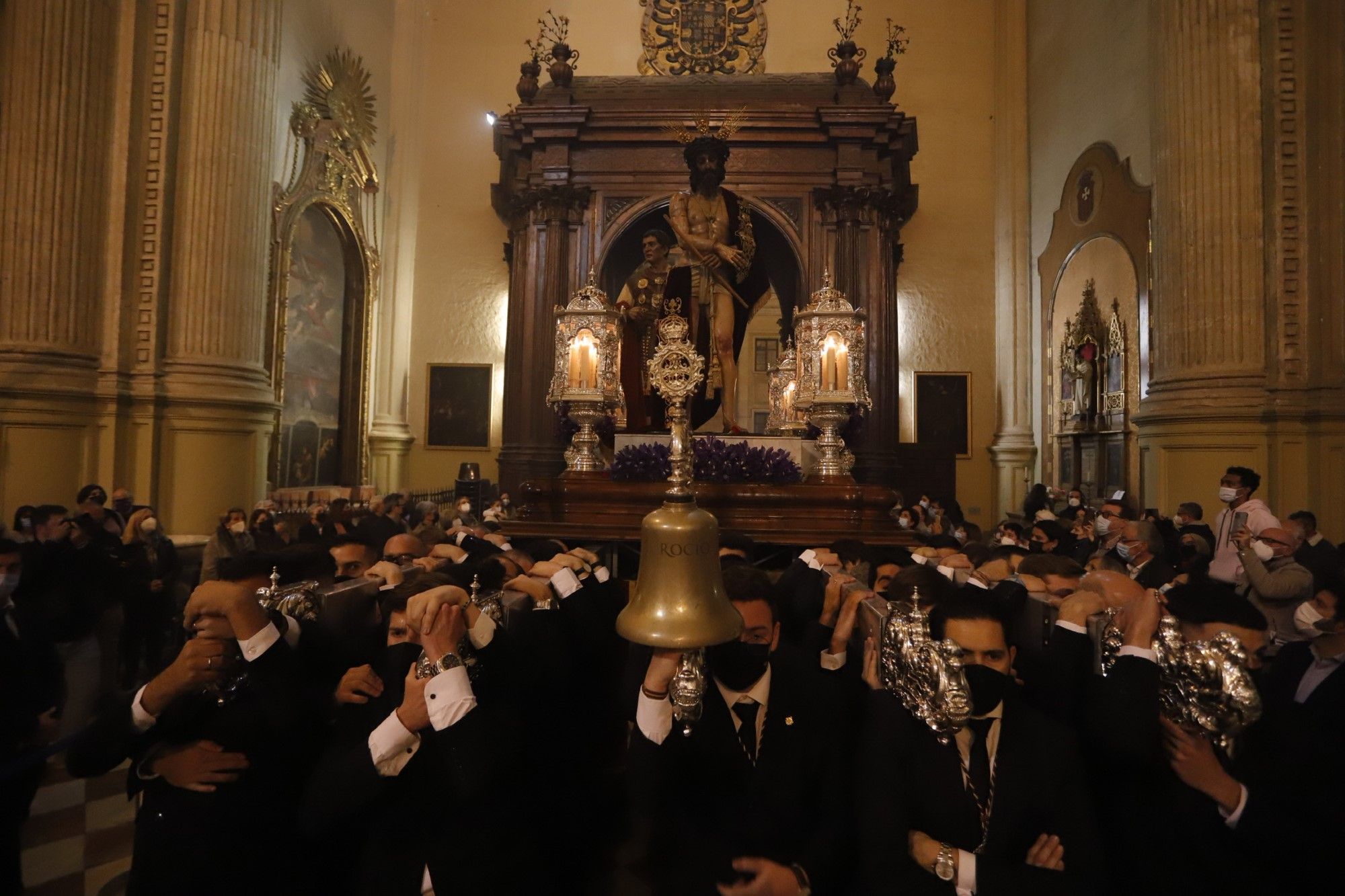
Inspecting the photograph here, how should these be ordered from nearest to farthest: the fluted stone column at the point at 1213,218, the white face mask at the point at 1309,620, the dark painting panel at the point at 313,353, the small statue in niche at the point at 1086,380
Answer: the white face mask at the point at 1309,620, the fluted stone column at the point at 1213,218, the dark painting panel at the point at 313,353, the small statue in niche at the point at 1086,380

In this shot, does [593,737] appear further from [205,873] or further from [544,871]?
[205,873]

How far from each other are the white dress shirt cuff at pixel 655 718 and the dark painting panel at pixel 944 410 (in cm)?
1566

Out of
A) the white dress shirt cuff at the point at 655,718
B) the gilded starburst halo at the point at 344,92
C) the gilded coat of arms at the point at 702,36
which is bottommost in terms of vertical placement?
the white dress shirt cuff at the point at 655,718

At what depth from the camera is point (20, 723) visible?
2906 mm

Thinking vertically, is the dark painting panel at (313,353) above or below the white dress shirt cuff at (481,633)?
above

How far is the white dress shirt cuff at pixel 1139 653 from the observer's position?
2189 mm

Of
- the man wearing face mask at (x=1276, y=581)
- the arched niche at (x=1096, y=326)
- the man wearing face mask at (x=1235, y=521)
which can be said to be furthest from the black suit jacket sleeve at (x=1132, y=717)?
the arched niche at (x=1096, y=326)

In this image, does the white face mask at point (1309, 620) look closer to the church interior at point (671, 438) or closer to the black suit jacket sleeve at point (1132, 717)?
the church interior at point (671, 438)

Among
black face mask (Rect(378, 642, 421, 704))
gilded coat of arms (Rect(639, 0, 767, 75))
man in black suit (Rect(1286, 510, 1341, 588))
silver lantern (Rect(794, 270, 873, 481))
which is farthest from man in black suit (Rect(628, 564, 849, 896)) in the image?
gilded coat of arms (Rect(639, 0, 767, 75))

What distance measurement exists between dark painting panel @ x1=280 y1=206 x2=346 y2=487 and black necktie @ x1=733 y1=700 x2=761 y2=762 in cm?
1198

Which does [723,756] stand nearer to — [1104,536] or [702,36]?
[1104,536]

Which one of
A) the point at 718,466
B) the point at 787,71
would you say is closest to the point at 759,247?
the point at 718,466

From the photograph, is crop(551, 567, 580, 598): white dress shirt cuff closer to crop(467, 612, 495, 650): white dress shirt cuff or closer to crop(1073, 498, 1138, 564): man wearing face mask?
crop(467, 612, 495, 650): white dress shirt cuff

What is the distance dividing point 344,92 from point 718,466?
1137cm
